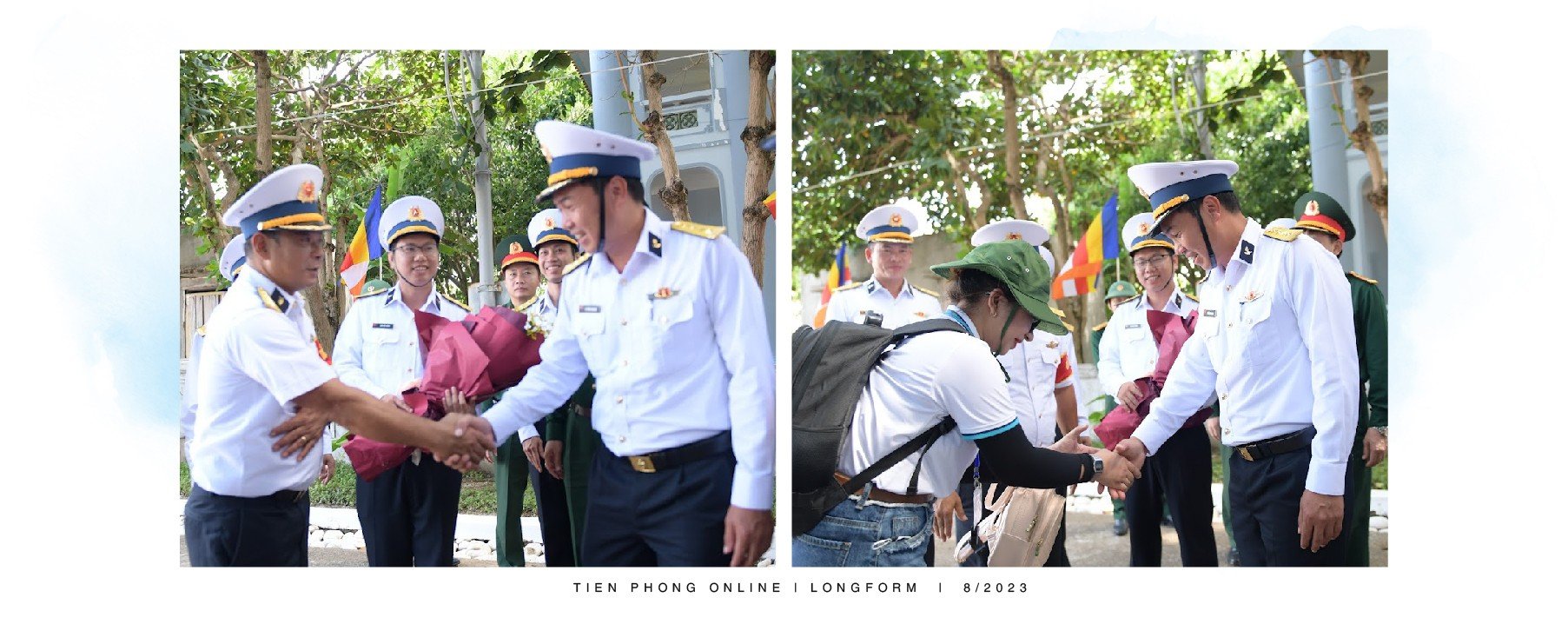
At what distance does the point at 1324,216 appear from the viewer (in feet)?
14.3

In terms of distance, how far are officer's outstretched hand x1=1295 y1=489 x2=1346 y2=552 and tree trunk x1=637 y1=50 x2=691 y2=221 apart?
91.0 inches

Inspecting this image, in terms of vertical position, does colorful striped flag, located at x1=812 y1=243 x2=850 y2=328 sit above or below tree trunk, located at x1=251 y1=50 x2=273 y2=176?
below

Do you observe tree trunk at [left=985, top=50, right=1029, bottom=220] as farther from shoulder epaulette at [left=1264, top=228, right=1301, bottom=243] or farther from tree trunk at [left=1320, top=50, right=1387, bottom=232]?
tree trunk at [left=1320, top=50, right=1387, bottom=232]

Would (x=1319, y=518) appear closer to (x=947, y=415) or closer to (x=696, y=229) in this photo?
(x=947, y=415)

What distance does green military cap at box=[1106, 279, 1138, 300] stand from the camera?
4965 mm

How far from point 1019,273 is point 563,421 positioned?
5.51ft

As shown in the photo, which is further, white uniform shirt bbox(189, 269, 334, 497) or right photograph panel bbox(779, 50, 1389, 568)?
white uniform shirt bbox(189, 269, 334, 497)

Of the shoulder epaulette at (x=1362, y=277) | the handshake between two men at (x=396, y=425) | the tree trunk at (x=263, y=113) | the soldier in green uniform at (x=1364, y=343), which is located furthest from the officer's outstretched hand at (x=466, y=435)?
the shoulder epaulette at (x=1362, y=277)

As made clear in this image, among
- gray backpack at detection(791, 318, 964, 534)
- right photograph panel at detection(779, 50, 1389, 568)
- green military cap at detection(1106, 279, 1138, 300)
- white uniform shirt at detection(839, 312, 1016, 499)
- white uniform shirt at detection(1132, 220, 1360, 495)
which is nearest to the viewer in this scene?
white uniform shirt at detection(839, 312, 1016, 499)

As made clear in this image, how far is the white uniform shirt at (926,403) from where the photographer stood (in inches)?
128

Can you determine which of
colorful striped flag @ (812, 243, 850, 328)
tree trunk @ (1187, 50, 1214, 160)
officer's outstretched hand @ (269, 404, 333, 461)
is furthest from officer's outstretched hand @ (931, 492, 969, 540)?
officer's outstretched hand @ (269, 404, 333, 461)

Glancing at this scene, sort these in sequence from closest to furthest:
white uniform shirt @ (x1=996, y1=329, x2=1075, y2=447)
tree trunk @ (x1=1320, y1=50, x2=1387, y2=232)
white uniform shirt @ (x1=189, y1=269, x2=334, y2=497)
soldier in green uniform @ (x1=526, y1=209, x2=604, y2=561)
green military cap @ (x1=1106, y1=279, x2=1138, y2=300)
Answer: white uniform shirt @ (x1=189, y1=269, x2=334, y2=497) < soldier in green uniform @ (x1=526, y1=209, x2=604, y2=561) < tree trunk @ (x1=1320, y1=50, x2=1387, y2=232) < green military cap @ (x1=1106, y1=279, x2=1138, y2=300) < white uniform shirt @ (x1=996, y1=329, x2=1075, y2=447)

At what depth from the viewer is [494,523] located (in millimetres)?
4285
